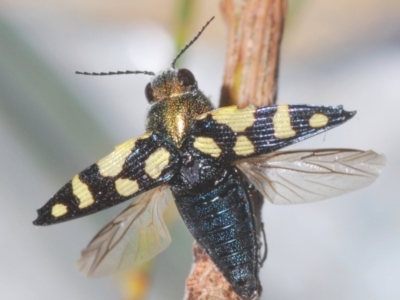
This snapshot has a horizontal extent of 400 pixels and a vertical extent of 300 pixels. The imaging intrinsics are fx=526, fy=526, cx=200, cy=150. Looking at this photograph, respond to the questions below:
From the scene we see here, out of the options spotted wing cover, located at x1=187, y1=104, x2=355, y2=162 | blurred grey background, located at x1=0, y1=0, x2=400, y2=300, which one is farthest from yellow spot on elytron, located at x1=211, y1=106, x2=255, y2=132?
blurred grey background, located at x1=0, y1=0, x2=400, y2=300

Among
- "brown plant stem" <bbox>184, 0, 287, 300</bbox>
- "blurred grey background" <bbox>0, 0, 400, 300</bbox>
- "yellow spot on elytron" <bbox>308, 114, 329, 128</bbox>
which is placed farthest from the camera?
"blurred grey background" <bbox>0, 0, 400, 300</bbox>

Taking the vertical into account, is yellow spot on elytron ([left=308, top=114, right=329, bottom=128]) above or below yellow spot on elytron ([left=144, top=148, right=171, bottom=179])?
above

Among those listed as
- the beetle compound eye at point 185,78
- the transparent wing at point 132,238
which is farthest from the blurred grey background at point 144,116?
the beetle compound eye at point 185,78

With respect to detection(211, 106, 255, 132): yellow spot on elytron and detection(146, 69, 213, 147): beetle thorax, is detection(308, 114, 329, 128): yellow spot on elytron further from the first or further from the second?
detection(146, 69, 213, 147): beetle thorax

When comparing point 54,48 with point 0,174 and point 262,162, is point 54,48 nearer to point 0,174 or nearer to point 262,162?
point 0,174

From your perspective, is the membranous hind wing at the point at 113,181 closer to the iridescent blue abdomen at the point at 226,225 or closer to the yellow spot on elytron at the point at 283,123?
the iridescent blue abdomen at the point at 226,225

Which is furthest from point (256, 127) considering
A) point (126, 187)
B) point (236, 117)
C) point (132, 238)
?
point (132, 238)
